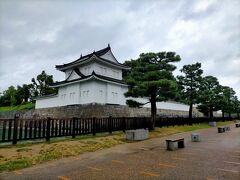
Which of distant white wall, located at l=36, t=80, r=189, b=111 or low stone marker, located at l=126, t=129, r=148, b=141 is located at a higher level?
distant white wall, located at l=36, t=80, r=189, b=111

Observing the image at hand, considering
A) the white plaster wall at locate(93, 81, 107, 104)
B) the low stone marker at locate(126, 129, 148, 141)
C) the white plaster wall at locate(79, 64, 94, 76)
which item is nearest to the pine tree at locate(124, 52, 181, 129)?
the low stone marker at locate(126, 129, 148, 141)

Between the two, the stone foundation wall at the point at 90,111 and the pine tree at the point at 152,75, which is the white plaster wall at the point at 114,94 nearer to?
the stone foundation wall at the point at 90,111

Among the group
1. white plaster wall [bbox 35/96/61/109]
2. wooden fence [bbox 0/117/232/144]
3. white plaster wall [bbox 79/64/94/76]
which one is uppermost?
white plaster wall [bbox 79/64/94/76]

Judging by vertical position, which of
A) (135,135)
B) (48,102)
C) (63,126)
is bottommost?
(135,135)

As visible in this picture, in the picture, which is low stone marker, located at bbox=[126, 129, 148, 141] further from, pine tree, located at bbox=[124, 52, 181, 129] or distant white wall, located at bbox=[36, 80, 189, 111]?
distant white wall, located at bbox=[36, 80, 189, 111]

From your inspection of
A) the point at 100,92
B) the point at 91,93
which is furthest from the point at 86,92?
the point at 100,92

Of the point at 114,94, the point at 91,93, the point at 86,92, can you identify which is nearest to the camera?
the point at 91,93

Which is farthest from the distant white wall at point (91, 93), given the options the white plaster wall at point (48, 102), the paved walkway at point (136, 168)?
the paved walkway at point (136, 168)

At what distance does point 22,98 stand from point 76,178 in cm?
4549

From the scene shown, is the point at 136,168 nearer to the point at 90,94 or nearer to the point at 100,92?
the point at 90,94

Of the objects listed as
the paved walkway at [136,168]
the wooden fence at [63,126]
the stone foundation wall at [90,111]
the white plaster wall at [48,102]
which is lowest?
the paved walkway at [136,168]

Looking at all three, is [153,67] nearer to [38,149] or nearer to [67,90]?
[38,149]

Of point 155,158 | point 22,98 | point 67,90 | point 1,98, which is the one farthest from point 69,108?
point 1,98

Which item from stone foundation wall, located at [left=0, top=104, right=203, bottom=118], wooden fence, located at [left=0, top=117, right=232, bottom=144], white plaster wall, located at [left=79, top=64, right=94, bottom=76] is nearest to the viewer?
wooden fence, located at [left=0, top=117, right=232, bottom=144]
